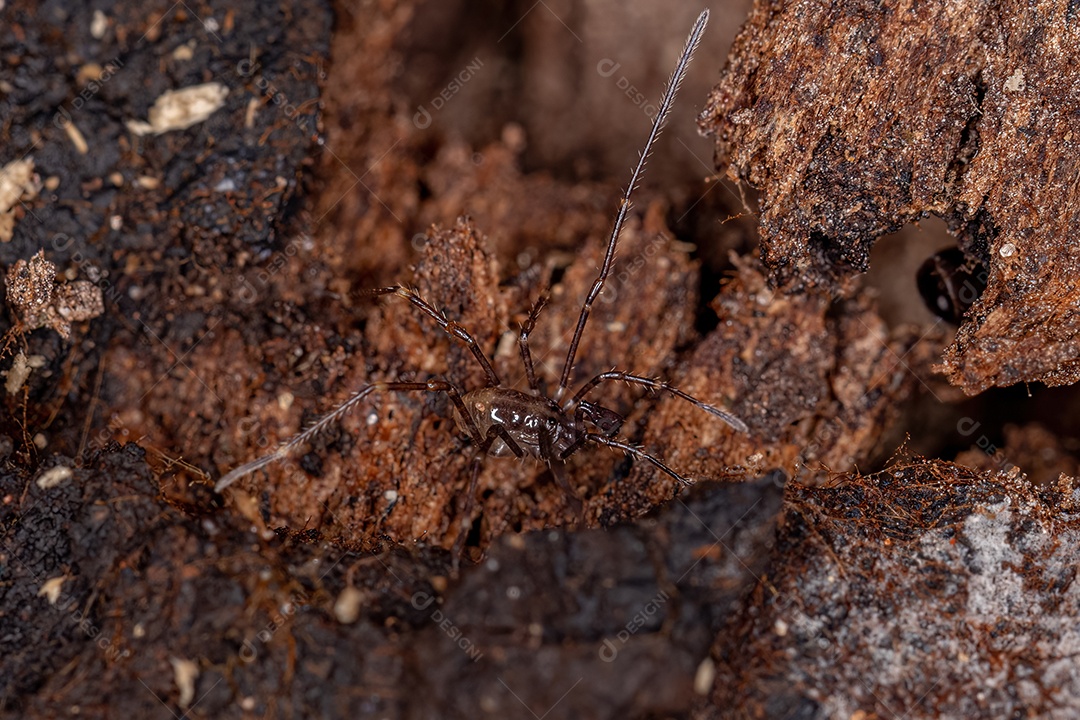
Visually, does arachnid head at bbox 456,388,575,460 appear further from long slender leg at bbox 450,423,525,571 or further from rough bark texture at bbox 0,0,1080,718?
rough bark texture at bbox 0,0,1080,718

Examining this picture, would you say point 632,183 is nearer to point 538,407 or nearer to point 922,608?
point 538,407

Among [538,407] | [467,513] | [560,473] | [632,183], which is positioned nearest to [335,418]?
[467,513]

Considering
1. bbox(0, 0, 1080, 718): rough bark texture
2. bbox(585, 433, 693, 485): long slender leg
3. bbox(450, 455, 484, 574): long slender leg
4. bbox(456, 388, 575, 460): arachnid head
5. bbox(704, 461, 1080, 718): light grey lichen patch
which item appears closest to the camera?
bbox(0, 0, 1080, 718): rough bark texture

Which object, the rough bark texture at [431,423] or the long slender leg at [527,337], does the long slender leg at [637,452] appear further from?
the long slender leg at [527,337]

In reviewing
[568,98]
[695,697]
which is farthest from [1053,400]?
[568,98]

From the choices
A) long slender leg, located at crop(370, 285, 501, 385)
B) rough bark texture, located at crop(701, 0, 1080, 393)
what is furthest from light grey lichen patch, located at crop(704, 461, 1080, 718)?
long slender leg, located at crop(370, 285, 501, 385)

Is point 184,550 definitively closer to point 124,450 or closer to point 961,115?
point 124,450

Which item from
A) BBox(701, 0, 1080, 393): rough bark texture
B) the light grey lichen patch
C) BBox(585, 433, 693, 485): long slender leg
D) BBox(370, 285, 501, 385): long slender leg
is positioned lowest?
BBox(370, 285, 501, 385): long slender leg
